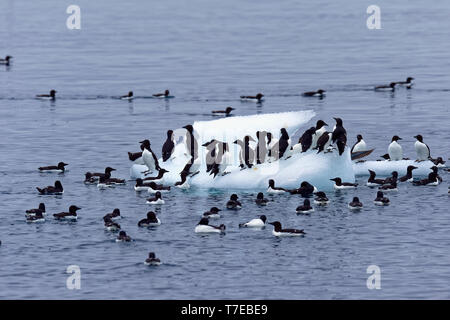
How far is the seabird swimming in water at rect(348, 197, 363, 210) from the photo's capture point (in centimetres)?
4403

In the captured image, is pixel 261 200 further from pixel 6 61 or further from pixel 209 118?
pixel 6 61

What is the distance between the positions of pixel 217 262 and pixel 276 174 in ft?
38.3

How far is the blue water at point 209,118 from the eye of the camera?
1412 inches

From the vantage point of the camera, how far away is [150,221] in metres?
41.5

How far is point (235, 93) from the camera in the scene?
80.1 meters

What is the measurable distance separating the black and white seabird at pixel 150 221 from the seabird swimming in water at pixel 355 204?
7.45 m

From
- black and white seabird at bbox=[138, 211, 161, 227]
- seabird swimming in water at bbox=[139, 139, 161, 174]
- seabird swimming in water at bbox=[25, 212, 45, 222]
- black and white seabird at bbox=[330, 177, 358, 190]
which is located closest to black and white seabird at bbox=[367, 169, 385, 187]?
black and white seabird at bbox=[330, 177, 358, 190]

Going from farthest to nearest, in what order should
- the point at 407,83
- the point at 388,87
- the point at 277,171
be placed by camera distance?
the point at 407,83 < the point at 388,87 < the point at 277,171

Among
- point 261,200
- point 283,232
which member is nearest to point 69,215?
point 261,200

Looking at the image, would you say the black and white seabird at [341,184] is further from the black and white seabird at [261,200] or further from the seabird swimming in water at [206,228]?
the seabird swimming in water at [206,228]

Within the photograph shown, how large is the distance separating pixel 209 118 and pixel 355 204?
26.0 m

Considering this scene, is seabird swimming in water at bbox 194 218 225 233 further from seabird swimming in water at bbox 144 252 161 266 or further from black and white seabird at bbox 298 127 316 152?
black and white seabird at bbox 298 127 316 152

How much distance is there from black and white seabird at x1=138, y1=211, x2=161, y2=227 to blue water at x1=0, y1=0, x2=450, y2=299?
27 centimetres

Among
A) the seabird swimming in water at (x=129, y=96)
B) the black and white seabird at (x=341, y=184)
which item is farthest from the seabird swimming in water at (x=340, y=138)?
the seabird swimming in water at (x=129, y=96)
